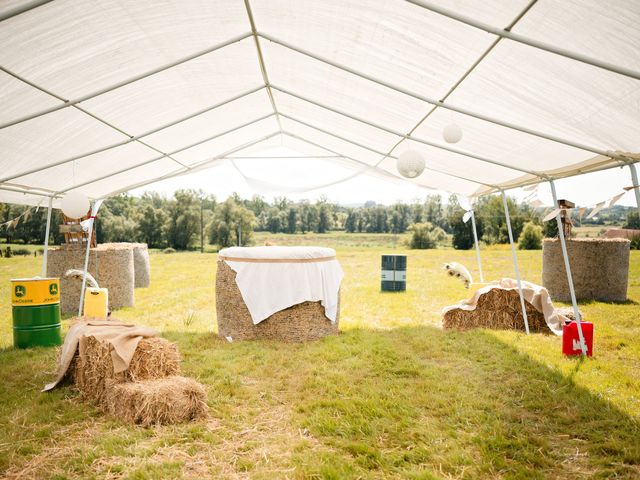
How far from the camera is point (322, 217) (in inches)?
1012

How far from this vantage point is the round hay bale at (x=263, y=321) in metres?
5.62

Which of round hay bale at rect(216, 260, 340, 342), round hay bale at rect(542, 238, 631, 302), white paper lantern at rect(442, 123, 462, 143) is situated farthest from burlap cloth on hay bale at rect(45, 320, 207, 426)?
round hay bale at rect(542, 238, 631, 302)

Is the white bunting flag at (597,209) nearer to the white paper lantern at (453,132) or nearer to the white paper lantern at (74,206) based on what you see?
the white paper lantern at (453,132)

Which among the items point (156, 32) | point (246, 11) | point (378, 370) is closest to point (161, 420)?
point (378, 370)

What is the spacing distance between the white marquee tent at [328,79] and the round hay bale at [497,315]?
154cm

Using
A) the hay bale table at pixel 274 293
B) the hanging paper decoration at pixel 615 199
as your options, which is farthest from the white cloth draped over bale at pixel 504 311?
the hanging paper decoration at pixel 615 199

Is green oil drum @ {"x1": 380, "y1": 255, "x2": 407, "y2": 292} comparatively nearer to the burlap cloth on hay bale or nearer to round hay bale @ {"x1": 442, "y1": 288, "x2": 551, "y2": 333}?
round hay bale @ {"x1": 442, "y1": 288, "x2": 551, "y2": 333}

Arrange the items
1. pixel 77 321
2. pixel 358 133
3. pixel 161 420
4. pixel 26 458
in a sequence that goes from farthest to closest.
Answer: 1. pixel 358 133
2. pixel 77 321
3. pixel 161 420
4. pixel 26 458

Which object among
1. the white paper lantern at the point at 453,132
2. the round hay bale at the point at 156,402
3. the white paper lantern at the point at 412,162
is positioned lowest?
the round hay bale at the point at 156,402

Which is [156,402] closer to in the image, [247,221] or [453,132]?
[453,132]

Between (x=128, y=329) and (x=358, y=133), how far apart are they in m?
3.70

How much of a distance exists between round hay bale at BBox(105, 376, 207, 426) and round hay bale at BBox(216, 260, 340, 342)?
218 cm

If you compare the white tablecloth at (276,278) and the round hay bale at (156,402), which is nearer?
the round hay bale at (156,402)

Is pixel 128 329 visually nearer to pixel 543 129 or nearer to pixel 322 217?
pixel 543 129
